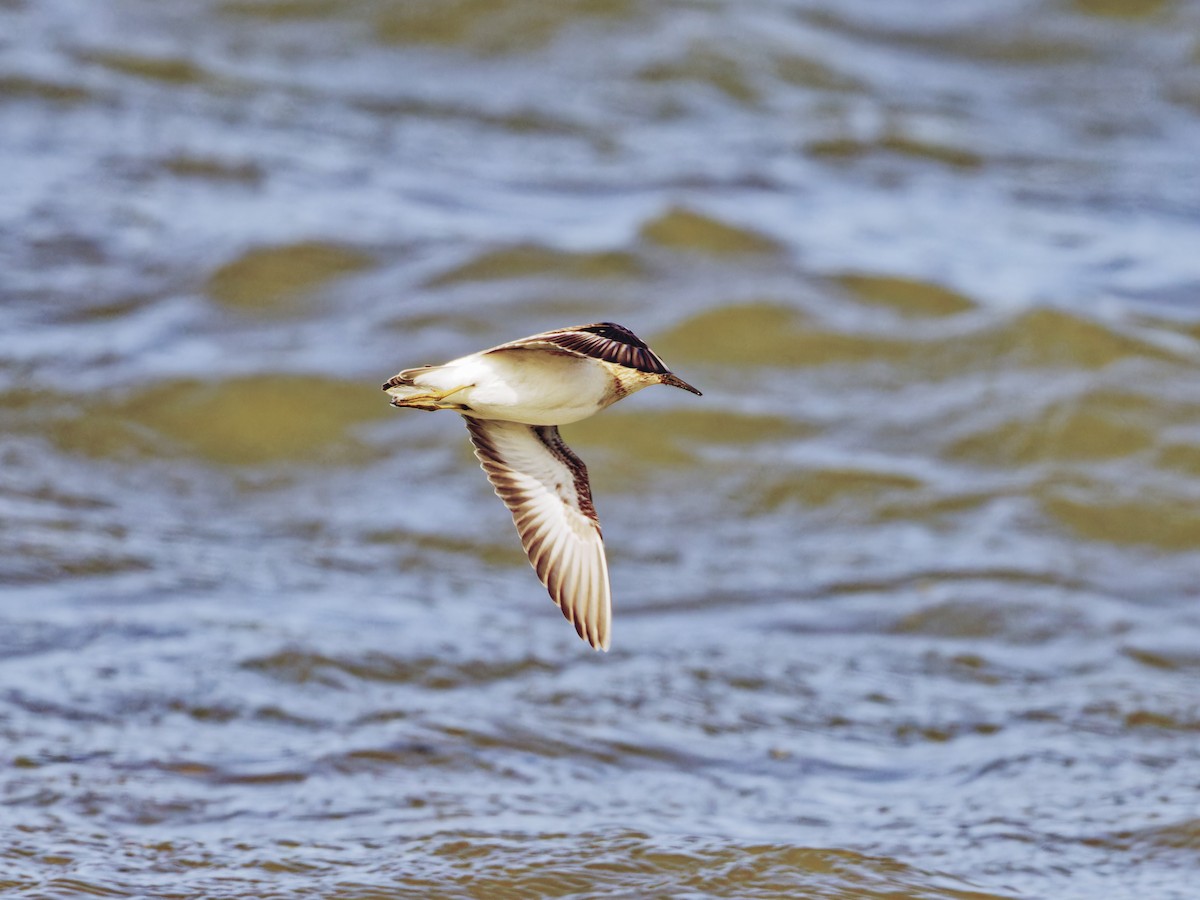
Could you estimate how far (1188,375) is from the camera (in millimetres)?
10219

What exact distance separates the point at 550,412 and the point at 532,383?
0.08m

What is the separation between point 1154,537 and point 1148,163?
180 inches

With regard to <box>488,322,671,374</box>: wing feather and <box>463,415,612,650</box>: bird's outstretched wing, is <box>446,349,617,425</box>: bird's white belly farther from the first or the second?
<box>463,415,612,650</box>: bird's outstretched wing

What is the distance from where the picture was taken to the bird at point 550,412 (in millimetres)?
3725

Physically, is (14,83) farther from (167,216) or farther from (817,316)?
(817,316)

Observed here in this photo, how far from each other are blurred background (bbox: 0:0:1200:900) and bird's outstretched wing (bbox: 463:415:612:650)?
151 centimetres

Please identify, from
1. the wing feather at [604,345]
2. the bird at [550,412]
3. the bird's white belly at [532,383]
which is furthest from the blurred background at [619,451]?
the wing feather at [604,345]

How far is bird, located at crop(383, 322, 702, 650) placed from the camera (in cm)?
372

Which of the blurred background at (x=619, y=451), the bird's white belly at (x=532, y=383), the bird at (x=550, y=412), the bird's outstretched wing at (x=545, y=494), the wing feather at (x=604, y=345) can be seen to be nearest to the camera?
the wing feather at (x=604, y=345)

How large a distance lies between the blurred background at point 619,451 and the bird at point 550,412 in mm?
1511

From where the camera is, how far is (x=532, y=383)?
4062 mm

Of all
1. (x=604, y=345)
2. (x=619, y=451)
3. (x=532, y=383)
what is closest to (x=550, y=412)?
(x=532, y=383)

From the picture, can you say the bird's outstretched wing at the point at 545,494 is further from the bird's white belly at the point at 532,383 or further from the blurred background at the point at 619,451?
the blurred background at the point at 619,451

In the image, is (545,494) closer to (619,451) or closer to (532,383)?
(532,383)
